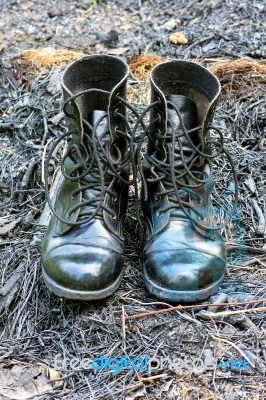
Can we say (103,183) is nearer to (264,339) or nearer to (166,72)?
(166,72)

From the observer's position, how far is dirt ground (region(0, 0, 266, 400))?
4.77 feet

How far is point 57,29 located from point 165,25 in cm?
71

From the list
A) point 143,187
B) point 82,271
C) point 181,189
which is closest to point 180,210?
point 181,189

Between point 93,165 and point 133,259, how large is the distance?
349 mm

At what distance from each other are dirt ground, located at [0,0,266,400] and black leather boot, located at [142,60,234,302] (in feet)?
0.29

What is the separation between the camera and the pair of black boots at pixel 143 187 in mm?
1606

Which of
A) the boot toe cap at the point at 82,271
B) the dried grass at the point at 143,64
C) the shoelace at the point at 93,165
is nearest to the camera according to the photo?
the boot toe cap at the point at 82,271

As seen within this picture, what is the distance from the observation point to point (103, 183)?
5.51ft

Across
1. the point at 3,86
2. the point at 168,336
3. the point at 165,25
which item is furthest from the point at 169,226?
the point at 165,25

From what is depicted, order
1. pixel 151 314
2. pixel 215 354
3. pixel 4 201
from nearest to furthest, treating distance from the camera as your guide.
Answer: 1. pixel 215 354
2. pixel 151 314
3. pixel 4 201

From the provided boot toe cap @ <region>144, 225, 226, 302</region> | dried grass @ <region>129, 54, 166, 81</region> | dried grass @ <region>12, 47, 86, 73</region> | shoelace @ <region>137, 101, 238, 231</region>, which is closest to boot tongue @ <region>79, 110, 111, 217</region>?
shoelace @ <region>137, 101, 238, 231</region>

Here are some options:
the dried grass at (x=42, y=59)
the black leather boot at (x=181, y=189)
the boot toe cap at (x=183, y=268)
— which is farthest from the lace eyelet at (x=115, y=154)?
the dried grass at (x=42, y=59)

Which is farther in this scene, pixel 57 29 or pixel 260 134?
pixel 57 29

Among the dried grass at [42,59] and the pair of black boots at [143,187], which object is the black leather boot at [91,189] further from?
the dried grass at [42,59]
